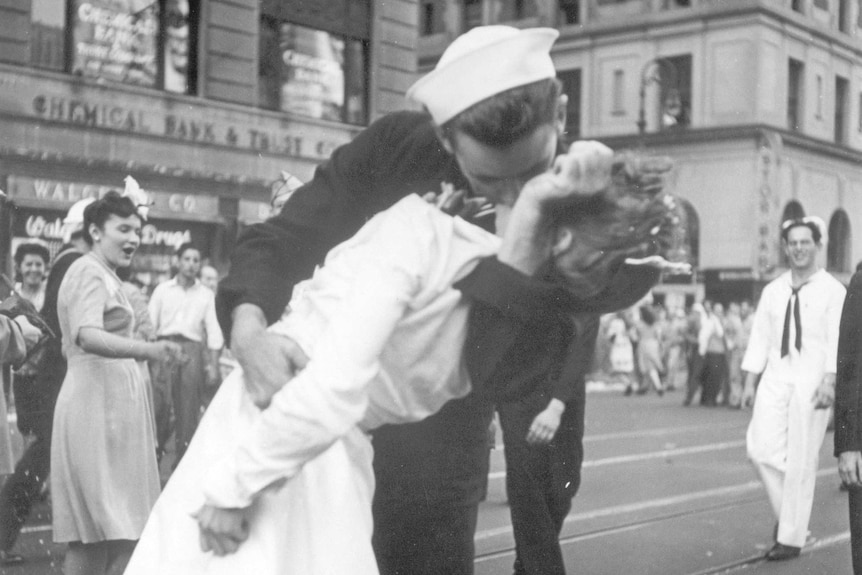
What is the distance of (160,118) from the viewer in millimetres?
17938

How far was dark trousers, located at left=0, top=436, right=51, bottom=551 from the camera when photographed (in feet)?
21.5

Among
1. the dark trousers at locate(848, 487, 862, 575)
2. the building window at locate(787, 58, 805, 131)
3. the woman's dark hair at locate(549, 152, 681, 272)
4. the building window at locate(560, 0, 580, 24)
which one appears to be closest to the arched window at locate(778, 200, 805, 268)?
the building window at locate(787, 58, 805, 131)

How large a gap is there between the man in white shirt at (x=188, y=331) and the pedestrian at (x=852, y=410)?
18.6 ft

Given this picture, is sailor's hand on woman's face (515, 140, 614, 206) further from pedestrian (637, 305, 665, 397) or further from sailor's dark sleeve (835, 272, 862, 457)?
pedestrian (637, 305, 665, 397)

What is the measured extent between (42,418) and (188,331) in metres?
3.08

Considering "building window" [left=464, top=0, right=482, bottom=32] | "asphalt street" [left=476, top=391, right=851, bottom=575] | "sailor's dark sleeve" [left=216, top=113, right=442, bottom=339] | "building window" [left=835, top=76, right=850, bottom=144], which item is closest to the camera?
"sailor's dark sleeve" [left=216, top=113, right=442, bottom=339]

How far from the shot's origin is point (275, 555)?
212 centimetres

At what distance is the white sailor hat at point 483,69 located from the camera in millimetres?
2205

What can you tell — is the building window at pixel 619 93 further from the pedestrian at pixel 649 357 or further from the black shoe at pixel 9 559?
the black shoe at pixel 9 559

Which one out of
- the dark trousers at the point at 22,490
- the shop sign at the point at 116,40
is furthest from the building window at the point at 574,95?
the dark trousers at the point at 22,490

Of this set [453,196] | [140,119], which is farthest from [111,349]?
[140,119]

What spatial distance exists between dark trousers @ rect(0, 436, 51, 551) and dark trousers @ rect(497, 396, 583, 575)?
2804 mm

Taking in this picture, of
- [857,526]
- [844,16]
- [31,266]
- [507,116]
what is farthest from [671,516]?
[844,16]

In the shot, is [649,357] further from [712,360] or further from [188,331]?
[188,331]
